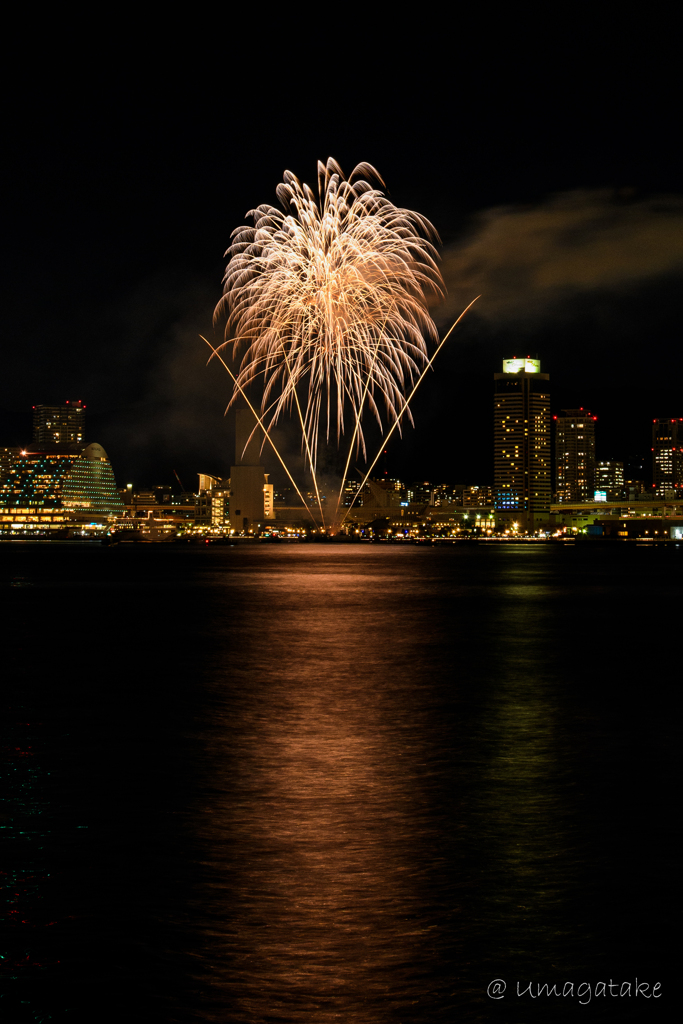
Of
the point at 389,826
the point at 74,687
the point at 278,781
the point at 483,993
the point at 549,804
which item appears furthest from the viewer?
the point at 74,687

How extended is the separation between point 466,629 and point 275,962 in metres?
33.9

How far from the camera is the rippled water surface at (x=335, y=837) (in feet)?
25.4

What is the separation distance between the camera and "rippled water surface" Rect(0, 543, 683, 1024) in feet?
25.4

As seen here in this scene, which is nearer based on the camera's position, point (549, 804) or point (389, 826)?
point (389, 826)

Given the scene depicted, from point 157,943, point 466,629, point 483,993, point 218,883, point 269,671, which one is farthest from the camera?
point 466,629

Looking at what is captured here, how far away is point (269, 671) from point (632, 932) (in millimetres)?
20363

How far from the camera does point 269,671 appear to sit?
28484 millimetres

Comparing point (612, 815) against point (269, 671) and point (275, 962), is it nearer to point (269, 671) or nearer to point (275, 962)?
point (275, 962)

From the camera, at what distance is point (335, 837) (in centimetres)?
1160

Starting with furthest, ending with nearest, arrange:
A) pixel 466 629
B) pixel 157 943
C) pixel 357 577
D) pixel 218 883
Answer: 1. pixel 357 577
2. pixel 466 629
3. pixel 218 883
4. pixel 157 943

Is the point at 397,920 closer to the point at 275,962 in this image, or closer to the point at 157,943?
the point at 275,962

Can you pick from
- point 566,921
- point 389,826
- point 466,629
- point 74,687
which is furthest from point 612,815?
point 466,629

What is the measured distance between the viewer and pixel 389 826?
39.8ft

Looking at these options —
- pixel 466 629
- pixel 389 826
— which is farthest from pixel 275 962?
pixel 466 629
